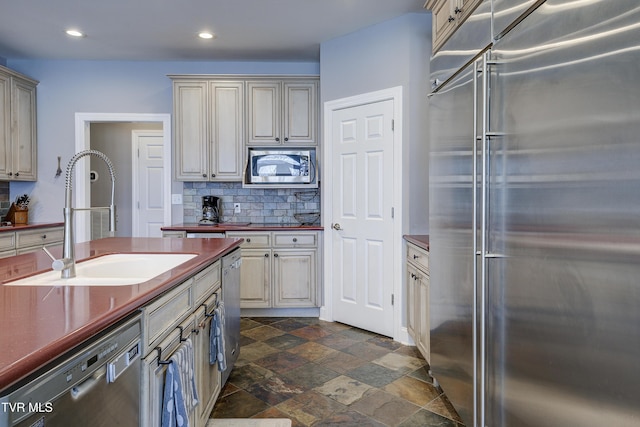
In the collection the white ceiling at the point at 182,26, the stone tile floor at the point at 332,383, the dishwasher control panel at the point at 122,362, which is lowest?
the stone tile floor at the point at 332,383

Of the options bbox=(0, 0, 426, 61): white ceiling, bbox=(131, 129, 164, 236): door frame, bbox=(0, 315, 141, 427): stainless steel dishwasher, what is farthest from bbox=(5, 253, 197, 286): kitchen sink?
bbox=(131, 129, 164, 236): door frame

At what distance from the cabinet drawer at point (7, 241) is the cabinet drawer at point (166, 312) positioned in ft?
9.73

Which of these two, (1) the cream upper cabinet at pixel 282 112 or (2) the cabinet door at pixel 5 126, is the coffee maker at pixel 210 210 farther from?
(2) the cabinet door at pixel 5 126

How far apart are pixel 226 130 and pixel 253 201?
2.75ft

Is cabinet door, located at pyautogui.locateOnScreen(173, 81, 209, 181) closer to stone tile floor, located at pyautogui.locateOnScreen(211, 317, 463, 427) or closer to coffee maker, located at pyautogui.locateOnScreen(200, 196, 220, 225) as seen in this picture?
coffee maker, located at pyautogui.locateOnScreen(200, 196, 220, 225)

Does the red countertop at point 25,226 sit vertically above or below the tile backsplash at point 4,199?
below

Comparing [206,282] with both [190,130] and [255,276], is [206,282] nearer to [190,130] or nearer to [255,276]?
[255,276]

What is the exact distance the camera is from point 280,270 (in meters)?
3.93

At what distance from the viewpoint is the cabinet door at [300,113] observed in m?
4.15

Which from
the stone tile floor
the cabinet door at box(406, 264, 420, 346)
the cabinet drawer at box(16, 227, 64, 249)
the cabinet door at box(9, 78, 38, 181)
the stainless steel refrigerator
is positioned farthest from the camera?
the cabinet door at box(9, 78, 38, 181)

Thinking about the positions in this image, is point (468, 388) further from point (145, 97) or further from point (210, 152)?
point (145, 97)

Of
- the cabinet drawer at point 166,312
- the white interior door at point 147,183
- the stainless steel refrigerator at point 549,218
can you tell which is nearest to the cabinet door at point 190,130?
the white interior door at point 147,183

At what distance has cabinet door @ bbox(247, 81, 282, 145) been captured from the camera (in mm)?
4156

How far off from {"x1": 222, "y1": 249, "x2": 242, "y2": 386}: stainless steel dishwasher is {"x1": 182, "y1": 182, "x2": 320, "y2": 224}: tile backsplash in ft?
Answer: 5.96
